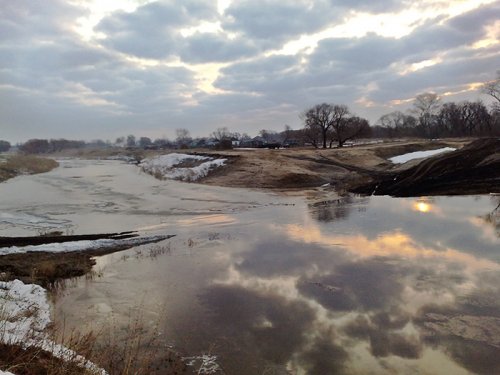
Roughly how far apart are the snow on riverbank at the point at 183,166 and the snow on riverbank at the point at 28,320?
4180cm

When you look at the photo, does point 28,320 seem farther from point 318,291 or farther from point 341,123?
point 341,123

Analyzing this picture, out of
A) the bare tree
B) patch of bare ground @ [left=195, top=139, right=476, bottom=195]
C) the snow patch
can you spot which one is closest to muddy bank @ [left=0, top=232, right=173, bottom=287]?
the snow patch

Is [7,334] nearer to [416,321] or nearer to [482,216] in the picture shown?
[416,321]

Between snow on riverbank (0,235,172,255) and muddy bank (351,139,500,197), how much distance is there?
21.7 meters

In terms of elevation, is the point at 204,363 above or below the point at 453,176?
below

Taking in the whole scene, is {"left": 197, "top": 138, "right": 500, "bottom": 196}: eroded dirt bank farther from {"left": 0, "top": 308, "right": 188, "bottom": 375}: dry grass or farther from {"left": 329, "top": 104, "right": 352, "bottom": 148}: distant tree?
{"left": 0, "top": 308, "right": 188, "bottom": 375}: dry grass

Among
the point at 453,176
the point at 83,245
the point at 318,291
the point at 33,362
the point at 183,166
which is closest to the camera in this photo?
the point at 33,362

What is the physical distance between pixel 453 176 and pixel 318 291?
85.5 ft

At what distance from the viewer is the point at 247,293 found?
41.0 ft

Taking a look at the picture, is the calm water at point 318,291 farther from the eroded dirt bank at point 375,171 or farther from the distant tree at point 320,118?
the distant tree at point 320,118

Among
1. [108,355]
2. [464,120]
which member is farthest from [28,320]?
[464,120]

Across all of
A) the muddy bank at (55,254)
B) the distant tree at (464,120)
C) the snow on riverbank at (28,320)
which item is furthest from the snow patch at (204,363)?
the distant tree at (464,120)

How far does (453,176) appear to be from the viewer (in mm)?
33344

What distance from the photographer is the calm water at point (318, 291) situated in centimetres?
878
